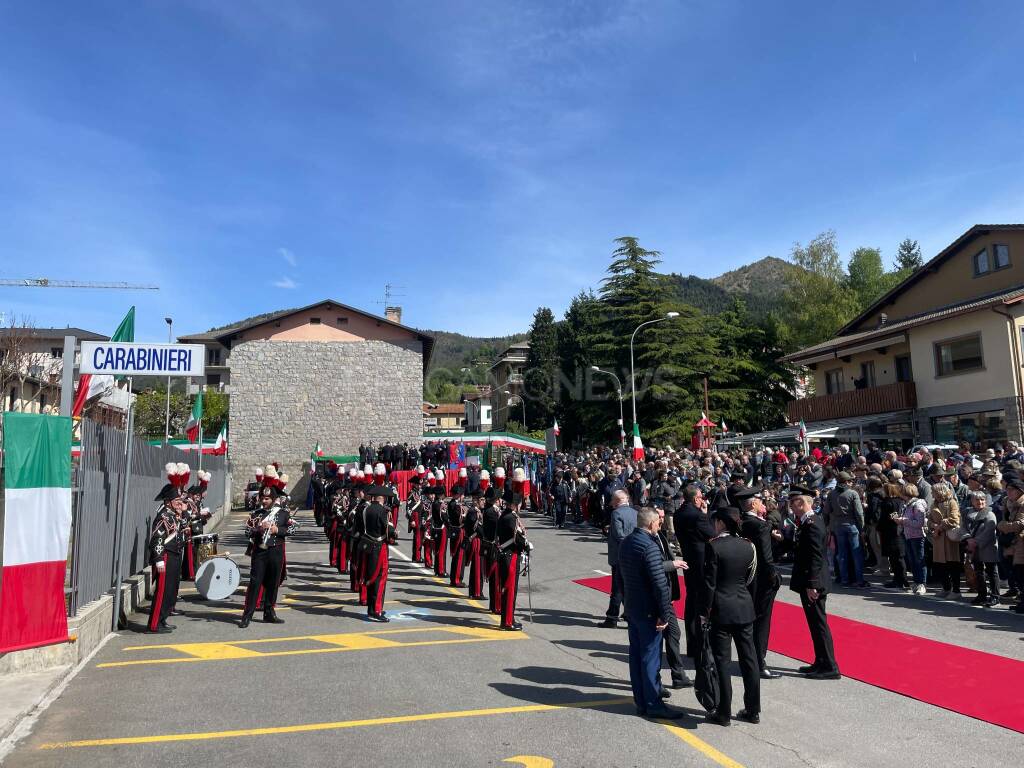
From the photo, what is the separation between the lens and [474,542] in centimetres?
1205

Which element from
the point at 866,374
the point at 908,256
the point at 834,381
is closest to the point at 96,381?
the point at 866,374

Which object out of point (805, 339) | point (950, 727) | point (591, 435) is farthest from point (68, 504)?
point (805, 339)

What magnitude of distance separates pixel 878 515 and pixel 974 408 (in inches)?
Result: 676

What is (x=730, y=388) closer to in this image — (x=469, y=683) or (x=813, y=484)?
(x=813, y=484)

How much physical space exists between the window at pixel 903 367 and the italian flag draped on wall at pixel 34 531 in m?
31.5

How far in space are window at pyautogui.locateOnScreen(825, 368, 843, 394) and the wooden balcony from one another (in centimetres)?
127

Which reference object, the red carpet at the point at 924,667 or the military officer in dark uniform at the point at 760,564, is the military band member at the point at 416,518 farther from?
the military officer in dark uniform at the point at 760,564

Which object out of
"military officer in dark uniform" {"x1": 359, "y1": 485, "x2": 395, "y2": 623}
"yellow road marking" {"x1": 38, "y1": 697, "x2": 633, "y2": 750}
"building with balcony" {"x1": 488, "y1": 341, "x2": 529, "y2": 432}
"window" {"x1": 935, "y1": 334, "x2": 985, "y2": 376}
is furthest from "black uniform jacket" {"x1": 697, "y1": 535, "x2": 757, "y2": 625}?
"building with balcony" {"x1": 488, "y1": 341, "x2": 529, "y2": 432}

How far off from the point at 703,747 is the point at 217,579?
738cm

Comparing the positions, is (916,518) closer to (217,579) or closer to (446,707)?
(446,707)

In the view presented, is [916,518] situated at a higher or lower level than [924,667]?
higher

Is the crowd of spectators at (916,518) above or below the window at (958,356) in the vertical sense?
below

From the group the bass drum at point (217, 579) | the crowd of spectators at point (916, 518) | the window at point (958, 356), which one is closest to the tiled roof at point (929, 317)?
the window at point (958, 356)

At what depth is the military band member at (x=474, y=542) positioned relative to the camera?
1184 centimetres
